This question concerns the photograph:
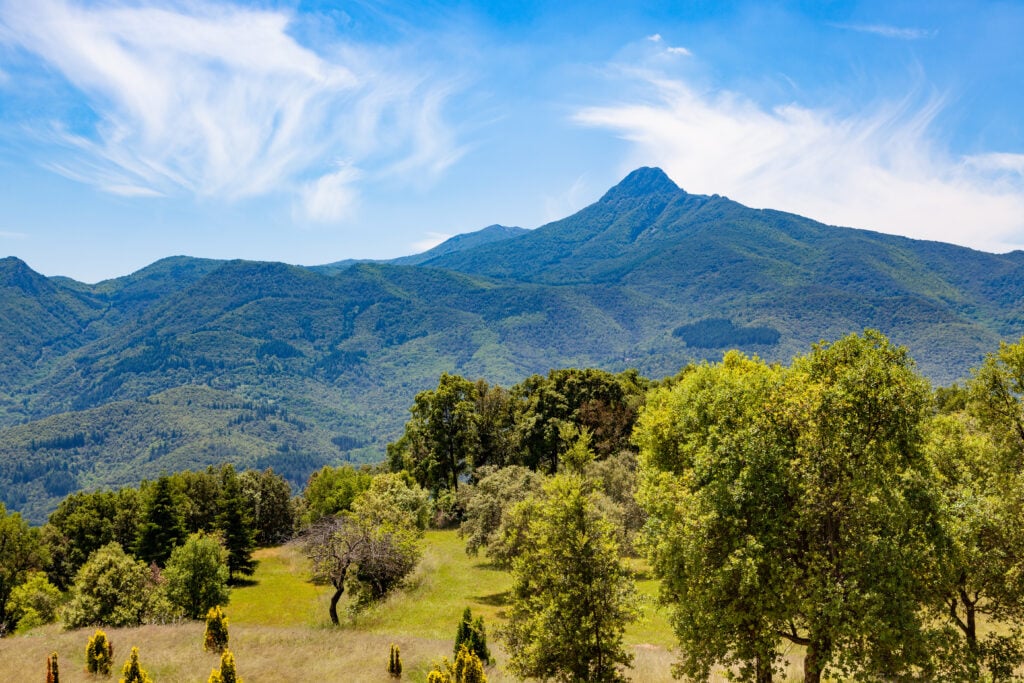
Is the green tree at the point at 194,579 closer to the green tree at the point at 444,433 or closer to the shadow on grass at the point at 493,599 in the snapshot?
the shadow on grass at the point at 493,599

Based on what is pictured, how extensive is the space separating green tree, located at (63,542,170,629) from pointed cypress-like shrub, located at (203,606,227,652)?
1728 cm

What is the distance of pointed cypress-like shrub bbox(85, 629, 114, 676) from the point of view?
24.5 metres

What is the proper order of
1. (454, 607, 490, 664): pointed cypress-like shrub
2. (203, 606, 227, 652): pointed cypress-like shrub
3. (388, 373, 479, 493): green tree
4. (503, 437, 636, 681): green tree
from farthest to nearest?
(388, 373, 479, 493): green tree < (203, 606, 227, 652): pointed cypress-like shrub < (454, 607, 490, 664): pointed cypress-like shrub < (503, 437, 636, 681): green tree

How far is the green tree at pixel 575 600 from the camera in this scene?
19891 millimetres

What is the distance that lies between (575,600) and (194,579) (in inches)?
1715

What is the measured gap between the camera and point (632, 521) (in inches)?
1817

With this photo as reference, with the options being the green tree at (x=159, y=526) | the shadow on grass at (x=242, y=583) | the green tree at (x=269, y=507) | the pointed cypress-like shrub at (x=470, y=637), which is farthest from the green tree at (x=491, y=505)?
the green tree at (x=269, y=507)

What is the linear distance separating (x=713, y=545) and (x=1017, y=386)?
15569 mm

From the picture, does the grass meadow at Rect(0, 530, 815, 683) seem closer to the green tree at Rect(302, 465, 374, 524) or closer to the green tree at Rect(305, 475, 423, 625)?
the green tree at Rect(305, 475, 423, 625)

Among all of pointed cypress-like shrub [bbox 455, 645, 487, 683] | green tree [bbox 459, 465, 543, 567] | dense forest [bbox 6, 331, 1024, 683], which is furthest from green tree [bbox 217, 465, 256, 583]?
pointed cypress-like shrub [bbox 455, 645, 487, 683]

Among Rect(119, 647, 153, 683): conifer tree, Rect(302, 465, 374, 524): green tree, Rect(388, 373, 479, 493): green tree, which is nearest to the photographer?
Rect(119, 647, 153, 683): conifer tree

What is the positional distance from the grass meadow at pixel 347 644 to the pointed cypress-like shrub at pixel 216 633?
50 centimetres

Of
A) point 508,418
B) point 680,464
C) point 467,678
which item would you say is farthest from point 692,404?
point 508,418

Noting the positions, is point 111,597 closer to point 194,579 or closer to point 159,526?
point 194,579
